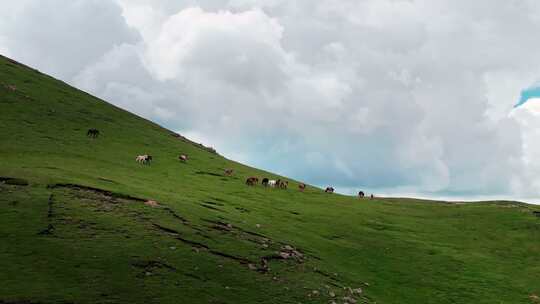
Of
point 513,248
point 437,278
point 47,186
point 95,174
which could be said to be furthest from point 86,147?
point 513,248

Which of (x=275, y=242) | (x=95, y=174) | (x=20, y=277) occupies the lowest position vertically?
(x=20, y=277)

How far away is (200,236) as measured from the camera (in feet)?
106

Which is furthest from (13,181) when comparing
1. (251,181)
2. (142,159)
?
(251,181)

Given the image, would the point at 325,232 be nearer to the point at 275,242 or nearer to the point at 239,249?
the point at 275,242

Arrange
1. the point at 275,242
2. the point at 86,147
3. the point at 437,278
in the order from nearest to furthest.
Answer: the point at 275,242
the point at 437,278
the point at 86,147

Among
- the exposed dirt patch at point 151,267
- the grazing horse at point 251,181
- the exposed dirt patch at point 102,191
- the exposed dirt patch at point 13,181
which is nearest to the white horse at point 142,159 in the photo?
the grazing horse at point 251,181

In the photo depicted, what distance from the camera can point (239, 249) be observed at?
3253 cm

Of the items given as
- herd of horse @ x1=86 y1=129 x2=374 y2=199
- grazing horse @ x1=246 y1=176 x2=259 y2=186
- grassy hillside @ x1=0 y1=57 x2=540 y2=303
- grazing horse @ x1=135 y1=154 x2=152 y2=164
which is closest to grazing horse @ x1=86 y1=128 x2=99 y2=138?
herd of horse @ x1=86 y1=129 x2=374 y2=199

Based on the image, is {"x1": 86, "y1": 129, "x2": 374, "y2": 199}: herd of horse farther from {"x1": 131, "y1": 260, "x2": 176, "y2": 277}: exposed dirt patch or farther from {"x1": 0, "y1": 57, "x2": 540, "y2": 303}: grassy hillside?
{"x1": 131, "y1": 260, "x2": 176, "y2": 277}: exposed dirt patch

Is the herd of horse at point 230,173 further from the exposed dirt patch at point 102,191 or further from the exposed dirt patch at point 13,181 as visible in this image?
the exposed dirt patch at point 13,181

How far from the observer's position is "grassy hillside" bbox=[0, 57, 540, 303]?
24.3 m

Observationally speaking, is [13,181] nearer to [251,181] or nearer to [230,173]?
[251,181]

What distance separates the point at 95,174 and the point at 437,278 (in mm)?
32222

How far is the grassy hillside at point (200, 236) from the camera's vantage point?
24.3 metres
